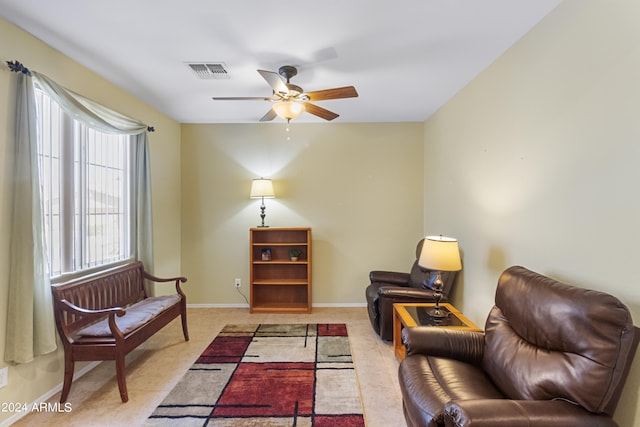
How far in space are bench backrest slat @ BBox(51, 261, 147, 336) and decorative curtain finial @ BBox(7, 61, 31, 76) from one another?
1500mm

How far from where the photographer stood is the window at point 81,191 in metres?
2.28

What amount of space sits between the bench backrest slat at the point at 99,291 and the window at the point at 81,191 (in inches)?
7.1

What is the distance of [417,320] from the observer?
2.43 meters

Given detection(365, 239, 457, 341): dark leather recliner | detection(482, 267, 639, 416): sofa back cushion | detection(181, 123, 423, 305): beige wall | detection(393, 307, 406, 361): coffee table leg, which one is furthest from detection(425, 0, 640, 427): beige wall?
detection(181, 123, 423, 305): beige wall

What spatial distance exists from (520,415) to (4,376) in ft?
9.79

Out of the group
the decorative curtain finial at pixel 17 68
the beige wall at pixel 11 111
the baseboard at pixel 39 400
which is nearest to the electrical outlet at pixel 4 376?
the beige wall at pixel 11 111

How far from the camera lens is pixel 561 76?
1721 millimetres

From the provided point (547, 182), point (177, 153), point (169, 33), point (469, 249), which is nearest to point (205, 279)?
point (177, 153)

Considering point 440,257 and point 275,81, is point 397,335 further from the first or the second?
point 275,81

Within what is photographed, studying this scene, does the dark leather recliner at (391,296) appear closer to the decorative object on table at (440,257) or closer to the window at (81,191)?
the decorative object on table at (440,257)

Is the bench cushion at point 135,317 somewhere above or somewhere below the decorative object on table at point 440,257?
below

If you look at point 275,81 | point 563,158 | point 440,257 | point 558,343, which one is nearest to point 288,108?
point 275,81

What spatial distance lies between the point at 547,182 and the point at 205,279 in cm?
410

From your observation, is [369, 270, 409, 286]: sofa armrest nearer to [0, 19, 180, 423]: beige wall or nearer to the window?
the window
